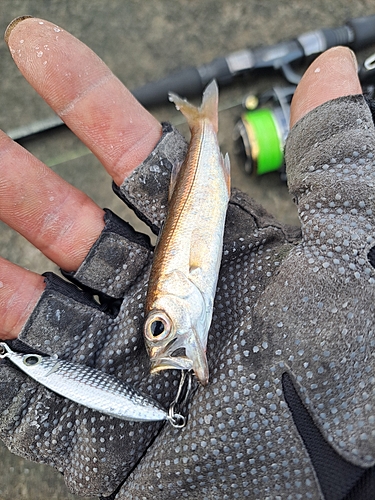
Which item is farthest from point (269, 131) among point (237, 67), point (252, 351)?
point (252, 351)

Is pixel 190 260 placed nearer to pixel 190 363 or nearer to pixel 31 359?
pixel 190 363

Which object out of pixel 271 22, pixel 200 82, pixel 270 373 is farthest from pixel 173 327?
pixel 271 22

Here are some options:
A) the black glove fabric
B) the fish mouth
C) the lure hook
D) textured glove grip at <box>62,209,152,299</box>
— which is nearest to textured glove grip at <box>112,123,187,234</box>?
the black glove fabric

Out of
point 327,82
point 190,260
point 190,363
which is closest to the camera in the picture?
point 190,363

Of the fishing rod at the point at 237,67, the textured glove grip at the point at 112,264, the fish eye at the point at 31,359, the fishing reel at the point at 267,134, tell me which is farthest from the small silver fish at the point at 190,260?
the fishing rod at the point at 237,67

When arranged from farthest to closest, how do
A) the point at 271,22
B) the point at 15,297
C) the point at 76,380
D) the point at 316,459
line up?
the point at 271,22 → the point at 15,297 → the point at 76,380 → the point at 316,459

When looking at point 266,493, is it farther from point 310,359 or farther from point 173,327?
point 173,327
